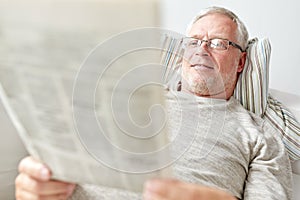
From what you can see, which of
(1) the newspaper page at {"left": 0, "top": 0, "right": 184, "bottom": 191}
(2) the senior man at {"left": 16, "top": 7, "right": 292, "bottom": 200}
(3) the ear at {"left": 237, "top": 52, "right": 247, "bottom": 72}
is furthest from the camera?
(3) the ear at {"left": 237, "top": 52, "right": 247, "bottom": 72}

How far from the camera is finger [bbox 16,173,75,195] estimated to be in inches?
38.7

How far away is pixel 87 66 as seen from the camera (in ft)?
2.46

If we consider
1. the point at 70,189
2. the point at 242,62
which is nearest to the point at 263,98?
the point at 242,62

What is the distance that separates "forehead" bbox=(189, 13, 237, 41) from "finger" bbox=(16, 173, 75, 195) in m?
0.84

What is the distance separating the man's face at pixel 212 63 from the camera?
5.26 ft

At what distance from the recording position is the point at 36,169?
94 centimetres

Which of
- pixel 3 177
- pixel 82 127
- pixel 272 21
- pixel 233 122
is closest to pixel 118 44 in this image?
pixel 82 127

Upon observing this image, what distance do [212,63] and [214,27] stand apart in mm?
136

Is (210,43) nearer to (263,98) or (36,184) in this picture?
(263,98)

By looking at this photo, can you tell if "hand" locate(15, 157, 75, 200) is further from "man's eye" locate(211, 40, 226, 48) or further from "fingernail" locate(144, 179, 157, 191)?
"man's eye" locate(211, 40, 226, 48)

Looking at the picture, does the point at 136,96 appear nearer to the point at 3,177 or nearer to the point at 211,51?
the point at 3,177

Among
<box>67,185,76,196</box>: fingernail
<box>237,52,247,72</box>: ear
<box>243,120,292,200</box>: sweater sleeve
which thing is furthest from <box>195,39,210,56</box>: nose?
<box>67,185,76,196</box>: fingernail

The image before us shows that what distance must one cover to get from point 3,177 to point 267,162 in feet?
2.58

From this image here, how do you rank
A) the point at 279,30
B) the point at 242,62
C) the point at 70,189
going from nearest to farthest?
the point at 70,189
the point at 242,62
the point at 279,30
